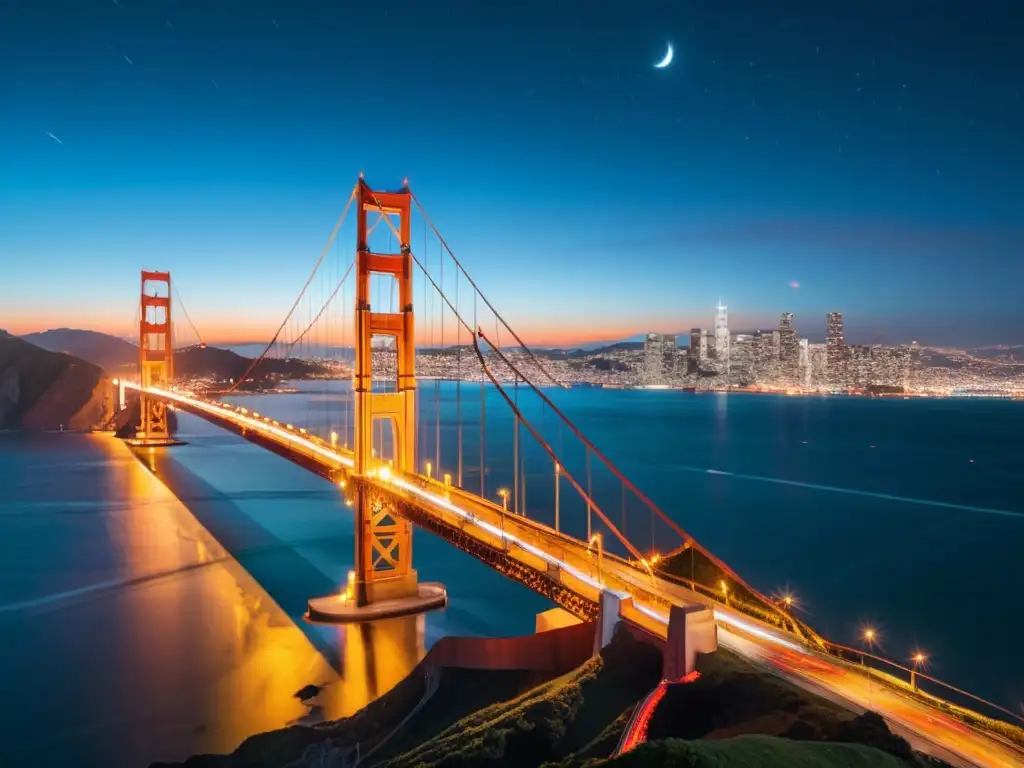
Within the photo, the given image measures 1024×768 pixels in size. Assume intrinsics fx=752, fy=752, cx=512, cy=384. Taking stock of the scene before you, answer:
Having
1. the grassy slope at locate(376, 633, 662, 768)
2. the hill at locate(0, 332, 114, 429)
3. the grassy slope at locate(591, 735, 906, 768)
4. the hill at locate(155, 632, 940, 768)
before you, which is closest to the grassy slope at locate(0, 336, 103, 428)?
the hill at locate(0, 332, 114, 429)

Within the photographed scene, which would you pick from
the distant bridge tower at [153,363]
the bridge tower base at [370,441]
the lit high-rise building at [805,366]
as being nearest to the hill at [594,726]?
the bridge tower base at [370,441]

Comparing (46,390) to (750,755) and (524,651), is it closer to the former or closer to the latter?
(524,651)

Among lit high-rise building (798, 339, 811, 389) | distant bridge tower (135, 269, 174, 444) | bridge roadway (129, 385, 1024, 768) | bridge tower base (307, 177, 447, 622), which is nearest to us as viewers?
bridge roadway (129, 385, 1024, 768)

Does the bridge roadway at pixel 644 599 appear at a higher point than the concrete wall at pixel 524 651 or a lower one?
higher

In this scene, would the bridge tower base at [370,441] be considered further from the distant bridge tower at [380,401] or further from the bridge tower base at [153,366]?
the bridge tower base at [153,366]

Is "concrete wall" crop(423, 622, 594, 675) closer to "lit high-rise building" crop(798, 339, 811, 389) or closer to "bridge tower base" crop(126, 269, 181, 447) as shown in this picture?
"bridge tower base" crop(126, 269, 181, 447)

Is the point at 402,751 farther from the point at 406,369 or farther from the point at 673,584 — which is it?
the point at 406,369

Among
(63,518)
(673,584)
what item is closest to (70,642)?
(673,584)
